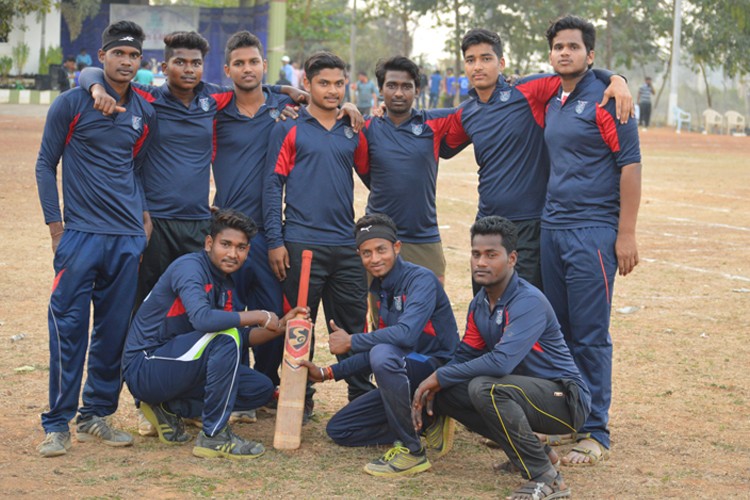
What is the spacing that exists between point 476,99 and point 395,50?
6360 cm

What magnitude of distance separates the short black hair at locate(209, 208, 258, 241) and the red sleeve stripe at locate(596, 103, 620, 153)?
2047mm

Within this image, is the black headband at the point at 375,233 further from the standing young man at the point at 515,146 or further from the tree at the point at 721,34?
the tree at the point at 721,34

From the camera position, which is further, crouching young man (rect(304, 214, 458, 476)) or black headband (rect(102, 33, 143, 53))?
black headband (rect(102, 33, 143, 53))

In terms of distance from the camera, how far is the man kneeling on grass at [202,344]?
19.2 ft

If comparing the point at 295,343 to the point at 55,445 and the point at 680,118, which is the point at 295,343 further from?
the point at 680,118

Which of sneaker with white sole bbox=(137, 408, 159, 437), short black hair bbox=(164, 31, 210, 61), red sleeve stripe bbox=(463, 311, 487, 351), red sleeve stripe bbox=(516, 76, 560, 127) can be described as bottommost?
sneaker with white sole bbox=(137, 408, 159, 437)

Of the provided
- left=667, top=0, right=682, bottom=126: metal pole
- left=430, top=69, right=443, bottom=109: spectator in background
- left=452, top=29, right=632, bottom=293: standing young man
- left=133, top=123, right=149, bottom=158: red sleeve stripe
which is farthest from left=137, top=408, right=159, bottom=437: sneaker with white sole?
left=430, top=69, right=443, bottom=109: spectator in background

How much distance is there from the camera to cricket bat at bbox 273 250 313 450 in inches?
237

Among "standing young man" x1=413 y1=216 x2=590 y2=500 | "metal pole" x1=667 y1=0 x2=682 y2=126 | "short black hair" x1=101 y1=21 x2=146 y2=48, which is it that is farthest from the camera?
"metal pole" x1=667 y1=0 x2=682 y2=126

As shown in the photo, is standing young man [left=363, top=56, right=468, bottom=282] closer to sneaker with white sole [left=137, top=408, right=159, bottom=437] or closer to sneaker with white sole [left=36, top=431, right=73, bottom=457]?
sneaker with white sole [left=137, top=408, right=159, bottom=437]

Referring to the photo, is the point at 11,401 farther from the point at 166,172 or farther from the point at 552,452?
the point at 552,452

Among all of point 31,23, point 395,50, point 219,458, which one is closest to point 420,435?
point 219,458

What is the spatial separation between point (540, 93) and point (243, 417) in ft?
8.83

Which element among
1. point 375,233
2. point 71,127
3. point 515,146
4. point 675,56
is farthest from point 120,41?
point 675,56
